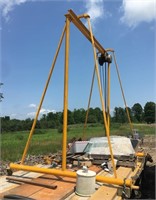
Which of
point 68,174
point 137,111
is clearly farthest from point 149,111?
point 68,174

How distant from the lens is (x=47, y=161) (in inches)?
239

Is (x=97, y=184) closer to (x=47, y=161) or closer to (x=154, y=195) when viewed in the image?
(x=47, y=161)

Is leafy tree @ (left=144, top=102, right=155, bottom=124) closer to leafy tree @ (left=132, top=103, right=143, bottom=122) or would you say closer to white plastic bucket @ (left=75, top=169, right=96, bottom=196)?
leafy tree @ (left=132, top=103, right=143, bottom=122)

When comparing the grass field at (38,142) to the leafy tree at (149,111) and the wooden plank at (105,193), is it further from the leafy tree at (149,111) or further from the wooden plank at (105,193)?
the leafy tree at (149,111)

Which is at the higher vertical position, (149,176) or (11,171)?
→ (11,171)

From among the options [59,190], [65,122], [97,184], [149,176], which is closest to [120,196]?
[97,184]

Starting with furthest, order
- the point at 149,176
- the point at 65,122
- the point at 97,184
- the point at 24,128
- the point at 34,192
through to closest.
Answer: the point at 24,128, the point at 149,176, the point at 65,122, the point at 97,184, the point at 34,192

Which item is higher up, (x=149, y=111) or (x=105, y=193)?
(x=149, y=111)

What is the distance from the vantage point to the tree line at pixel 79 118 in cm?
5961

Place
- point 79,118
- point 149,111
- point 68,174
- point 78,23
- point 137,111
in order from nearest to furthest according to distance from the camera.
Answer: point 68,174 → point 78,23 → point 149,111 → point 79,118 → point 137,111

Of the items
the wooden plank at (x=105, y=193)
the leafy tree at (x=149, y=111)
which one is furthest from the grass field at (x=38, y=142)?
the leafy tree at (x=149, y=111)

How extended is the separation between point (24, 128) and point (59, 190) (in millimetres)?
58521

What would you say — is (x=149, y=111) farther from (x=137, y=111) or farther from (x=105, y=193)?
(x=105, y=193)

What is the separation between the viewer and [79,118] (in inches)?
3243
